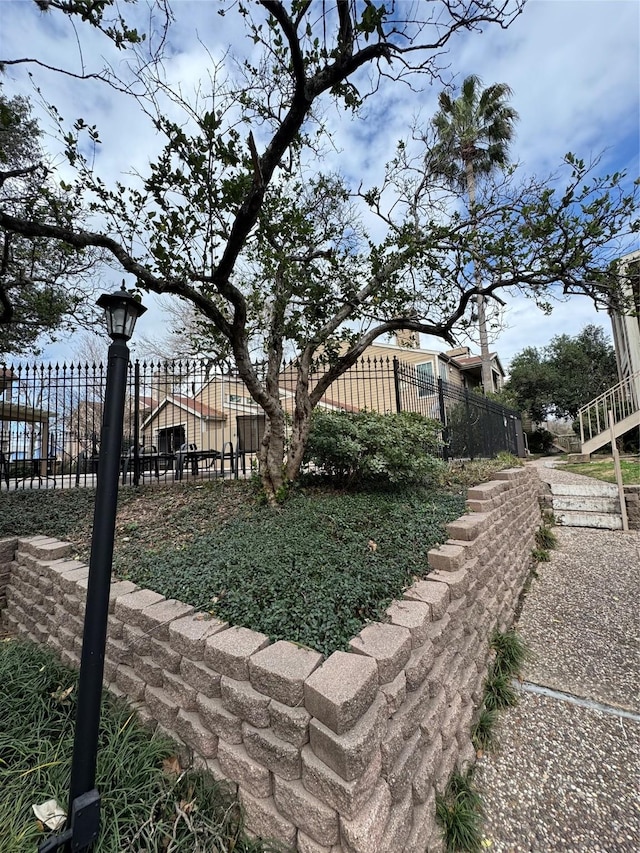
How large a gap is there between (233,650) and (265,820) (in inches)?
24.3

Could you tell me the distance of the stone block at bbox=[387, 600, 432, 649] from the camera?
1.80 metres

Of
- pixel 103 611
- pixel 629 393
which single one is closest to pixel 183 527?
pixel 103 611

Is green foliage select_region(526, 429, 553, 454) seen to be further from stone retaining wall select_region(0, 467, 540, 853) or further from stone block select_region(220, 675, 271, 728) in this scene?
stone block select_region(220, 675, 271, 728)

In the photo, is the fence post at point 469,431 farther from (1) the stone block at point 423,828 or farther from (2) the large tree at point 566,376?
(2) the large tree at point 566,376

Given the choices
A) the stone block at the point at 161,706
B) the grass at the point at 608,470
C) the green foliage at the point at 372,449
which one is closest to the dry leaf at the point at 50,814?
the stone block at the point at 161,706

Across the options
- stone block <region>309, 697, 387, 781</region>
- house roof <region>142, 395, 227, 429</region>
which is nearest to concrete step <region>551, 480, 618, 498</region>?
stone block <region>309, 697, 387, 781</region>

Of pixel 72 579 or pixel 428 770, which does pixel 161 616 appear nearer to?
pixel 72 579

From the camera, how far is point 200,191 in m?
3.05

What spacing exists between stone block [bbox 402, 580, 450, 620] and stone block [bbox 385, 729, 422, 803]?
49 cm

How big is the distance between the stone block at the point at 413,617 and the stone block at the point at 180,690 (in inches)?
42.1

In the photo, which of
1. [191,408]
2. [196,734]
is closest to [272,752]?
[196,734]

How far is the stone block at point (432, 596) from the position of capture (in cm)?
202

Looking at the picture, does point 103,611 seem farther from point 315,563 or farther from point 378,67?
point 378,67

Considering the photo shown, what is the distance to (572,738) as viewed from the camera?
2131mm
